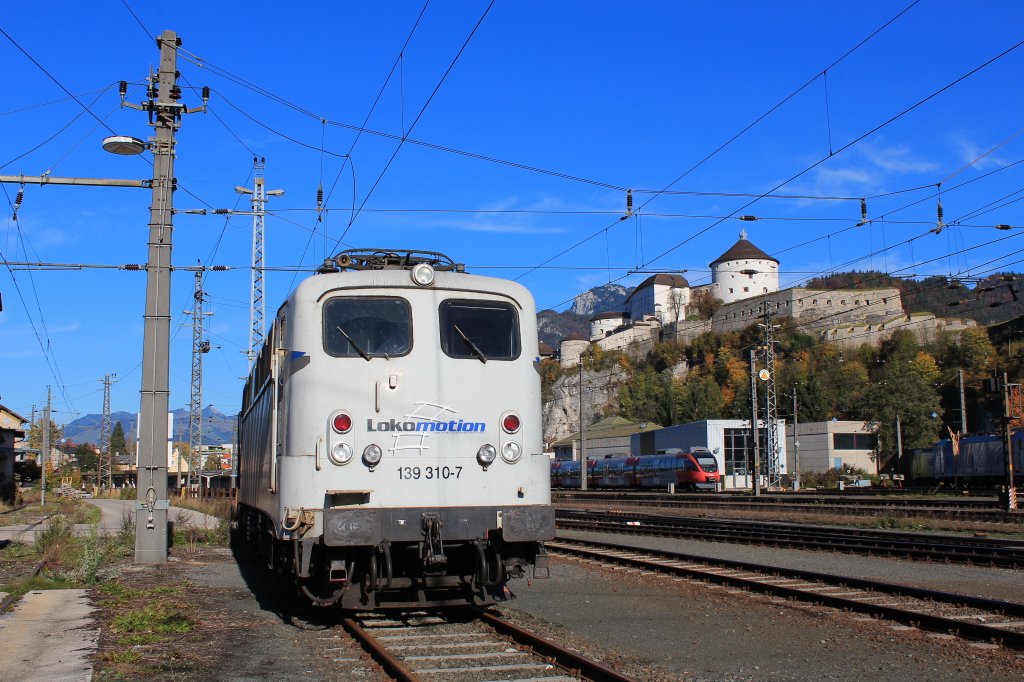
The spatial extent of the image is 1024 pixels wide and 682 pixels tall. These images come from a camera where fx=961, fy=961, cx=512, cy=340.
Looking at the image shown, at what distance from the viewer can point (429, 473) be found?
949 cm

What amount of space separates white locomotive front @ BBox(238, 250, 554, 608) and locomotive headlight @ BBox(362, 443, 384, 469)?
0.01 metres

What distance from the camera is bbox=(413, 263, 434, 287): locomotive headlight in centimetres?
995

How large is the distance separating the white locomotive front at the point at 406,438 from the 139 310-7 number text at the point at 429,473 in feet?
0.05

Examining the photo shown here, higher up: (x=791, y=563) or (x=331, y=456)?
(x=331, y=456)

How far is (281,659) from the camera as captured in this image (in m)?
8.59

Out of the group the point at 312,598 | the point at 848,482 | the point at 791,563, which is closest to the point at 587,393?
the point at 848,482

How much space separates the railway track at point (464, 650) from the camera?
7.71 metres

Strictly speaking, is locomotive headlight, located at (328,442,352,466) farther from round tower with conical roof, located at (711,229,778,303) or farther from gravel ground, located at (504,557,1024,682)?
round tower with conical roof, located at (711,229,778,303)

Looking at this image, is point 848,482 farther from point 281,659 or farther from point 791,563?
point 281,659

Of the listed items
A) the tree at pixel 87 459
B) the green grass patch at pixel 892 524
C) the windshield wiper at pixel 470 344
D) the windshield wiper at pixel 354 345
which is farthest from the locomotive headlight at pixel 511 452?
the tree at pixel 87 459

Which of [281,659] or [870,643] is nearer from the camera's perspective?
[281,659]

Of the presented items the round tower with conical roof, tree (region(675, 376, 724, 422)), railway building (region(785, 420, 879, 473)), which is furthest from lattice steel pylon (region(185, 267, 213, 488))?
the round tower with conical roof

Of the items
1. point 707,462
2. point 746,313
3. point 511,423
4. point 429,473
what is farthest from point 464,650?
point 746,313

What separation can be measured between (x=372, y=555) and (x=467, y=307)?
2.73 metres
